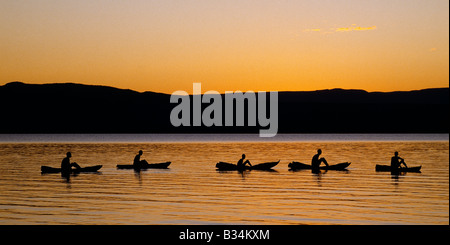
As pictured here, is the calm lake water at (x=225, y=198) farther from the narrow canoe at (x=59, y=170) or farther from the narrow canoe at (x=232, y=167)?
the narrow canoe at (x=232, y=167)

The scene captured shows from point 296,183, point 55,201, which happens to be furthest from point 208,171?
point 55,201

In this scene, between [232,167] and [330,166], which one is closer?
[330,166]

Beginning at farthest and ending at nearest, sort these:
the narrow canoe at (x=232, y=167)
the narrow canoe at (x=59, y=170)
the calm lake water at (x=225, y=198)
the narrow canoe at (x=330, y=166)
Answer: the narrow canoe at (x=232, y=167)
the narrow canoe at (x=330, y=166)
the narrow canoe at (x=59, y=170)
the calm lake water at (x=225, y=198)

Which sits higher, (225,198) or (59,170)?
(59,170)

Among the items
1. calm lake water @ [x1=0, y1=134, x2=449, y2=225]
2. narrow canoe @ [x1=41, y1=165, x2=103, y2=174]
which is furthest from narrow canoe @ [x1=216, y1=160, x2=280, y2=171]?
narrow canoe @ [x1=41, y1=165, x2=103, y2=174]

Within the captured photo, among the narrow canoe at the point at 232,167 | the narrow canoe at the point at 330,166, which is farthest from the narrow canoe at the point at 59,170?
the narrow canoe at the point at 330,166

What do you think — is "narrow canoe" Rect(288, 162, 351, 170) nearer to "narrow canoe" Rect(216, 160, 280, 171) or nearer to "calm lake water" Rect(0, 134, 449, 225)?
"calm lake water" Rect(0, 134, 449, 225)

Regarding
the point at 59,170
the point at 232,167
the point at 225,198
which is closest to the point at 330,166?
the point at 232,167

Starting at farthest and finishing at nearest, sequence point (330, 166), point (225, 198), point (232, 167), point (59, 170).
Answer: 1. point (232, 167)
2. point (330, 166)
3. point (59, 170)
4. point (225, 198)

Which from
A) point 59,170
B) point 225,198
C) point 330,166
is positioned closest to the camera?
point 225,198

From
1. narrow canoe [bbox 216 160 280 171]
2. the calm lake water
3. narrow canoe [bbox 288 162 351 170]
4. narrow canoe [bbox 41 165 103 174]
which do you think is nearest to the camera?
the calm lake water

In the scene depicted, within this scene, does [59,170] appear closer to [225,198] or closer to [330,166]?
Answer: [225,198]

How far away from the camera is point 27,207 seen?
24.1m
